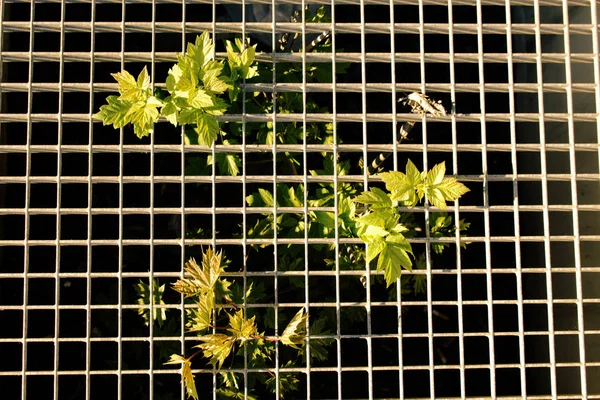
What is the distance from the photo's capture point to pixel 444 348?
299 centimetres

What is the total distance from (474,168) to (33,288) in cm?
223

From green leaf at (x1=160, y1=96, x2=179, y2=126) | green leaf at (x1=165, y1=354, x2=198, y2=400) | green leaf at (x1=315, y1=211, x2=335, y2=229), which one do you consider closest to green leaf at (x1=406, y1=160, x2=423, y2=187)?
green leaf at (x1=315, y1=211, x2=335, y2=229)

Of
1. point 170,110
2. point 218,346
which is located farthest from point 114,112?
point 218,346

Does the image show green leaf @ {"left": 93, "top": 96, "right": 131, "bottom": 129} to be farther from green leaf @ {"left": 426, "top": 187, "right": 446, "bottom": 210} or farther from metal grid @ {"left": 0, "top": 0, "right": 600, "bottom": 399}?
green leaf @ {"left": 426, "top": 187, "right": 446, "bottom": 210}

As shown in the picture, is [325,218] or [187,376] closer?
[187,376]

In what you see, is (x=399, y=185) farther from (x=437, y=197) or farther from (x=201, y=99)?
(x=201, y=99)

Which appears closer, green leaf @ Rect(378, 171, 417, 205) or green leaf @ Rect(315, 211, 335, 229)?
green leaf @ Rect(378, 171, 417, 205)

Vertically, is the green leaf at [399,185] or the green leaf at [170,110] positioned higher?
the green leaf at [170,110]

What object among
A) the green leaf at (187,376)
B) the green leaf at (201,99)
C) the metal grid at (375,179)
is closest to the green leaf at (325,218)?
the metal grid at (375,179)

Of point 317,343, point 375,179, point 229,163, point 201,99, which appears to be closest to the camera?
point 201,99

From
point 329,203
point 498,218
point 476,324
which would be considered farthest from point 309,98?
point 476,324

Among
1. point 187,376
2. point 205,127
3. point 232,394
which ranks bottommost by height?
point 232,394

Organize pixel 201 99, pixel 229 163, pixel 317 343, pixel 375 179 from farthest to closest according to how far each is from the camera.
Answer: pixel 317 343 < pixel 229 163 < pixel 375 179 < pixel 201 99

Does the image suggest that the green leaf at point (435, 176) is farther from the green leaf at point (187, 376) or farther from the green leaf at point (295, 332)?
the green leaf at point (187, 376)
